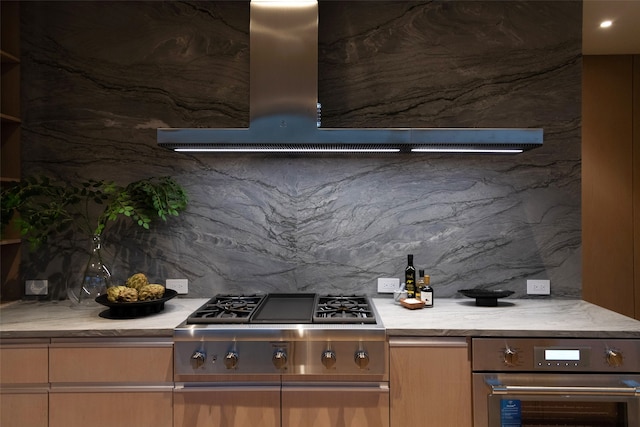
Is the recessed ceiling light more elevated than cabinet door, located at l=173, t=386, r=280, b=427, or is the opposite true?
the recessed ceiling light

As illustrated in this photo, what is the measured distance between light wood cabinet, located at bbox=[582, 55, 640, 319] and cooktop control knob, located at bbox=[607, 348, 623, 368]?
187 cm

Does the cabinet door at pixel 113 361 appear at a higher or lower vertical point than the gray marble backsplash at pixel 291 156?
lower

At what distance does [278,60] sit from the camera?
203cm

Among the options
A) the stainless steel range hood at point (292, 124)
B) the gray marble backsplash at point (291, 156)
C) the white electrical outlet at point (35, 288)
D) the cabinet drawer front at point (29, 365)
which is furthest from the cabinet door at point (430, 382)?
the white electrical outlet at point (35, 288)

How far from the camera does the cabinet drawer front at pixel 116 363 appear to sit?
1782mm

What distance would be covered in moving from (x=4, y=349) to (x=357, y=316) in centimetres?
158

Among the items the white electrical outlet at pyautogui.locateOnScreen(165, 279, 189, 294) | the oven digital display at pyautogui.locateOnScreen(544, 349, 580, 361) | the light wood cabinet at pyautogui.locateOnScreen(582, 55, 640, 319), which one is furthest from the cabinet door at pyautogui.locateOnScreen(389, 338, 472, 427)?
the light wood cabinet at pyautogui.locateOnScreen(582, 55, 640, 319)

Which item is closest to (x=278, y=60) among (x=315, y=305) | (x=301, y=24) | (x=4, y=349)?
(x=301, y=24)

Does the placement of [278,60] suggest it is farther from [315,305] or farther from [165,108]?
[315,305]

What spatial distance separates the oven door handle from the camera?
1671mm

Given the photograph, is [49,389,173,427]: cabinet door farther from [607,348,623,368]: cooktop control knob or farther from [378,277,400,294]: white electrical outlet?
[607,348,623,368]: cooktop control knob

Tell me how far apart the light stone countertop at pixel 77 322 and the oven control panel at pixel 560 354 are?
1.44m

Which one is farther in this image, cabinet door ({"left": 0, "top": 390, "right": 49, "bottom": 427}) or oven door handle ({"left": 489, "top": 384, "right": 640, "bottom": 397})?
cabinet door ({"left": 0, "top": 390, "right": 49, "bottom": 427})

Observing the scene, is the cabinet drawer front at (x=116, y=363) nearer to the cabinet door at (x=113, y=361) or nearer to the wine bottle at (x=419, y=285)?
the cabinet door at (x=113, y=361)
